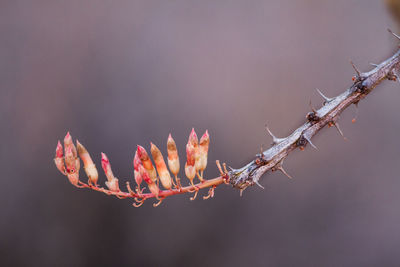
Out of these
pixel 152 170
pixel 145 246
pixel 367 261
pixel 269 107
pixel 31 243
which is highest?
pixel 31 243

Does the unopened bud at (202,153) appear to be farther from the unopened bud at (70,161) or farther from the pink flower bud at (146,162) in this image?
the unopened bud at (70,161)

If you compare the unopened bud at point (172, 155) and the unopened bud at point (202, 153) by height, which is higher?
the unopened bud at point (172, 155)

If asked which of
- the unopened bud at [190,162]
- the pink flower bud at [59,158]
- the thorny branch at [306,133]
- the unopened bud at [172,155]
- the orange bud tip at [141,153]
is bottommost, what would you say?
the thorny branch at [306,133]

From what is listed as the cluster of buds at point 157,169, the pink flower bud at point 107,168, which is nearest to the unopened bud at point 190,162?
the cluster of buds at point 157,169

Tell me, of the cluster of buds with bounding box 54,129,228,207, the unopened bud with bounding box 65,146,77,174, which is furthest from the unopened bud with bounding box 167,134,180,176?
the unopened bud with bounding box 65,146,77,174

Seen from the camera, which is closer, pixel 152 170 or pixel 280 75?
pixel 152 170

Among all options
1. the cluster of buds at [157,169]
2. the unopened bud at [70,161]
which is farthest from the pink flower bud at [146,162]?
the unopened bud at [70,161]

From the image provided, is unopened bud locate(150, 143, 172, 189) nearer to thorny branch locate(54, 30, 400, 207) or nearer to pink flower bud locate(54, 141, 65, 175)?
thorny branch locate(54, 30, 400, 207)

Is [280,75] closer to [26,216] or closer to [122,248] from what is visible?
[122,248]

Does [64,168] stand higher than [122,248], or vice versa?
[122,248]

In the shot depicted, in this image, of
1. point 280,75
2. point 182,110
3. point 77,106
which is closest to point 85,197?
point 77,106
